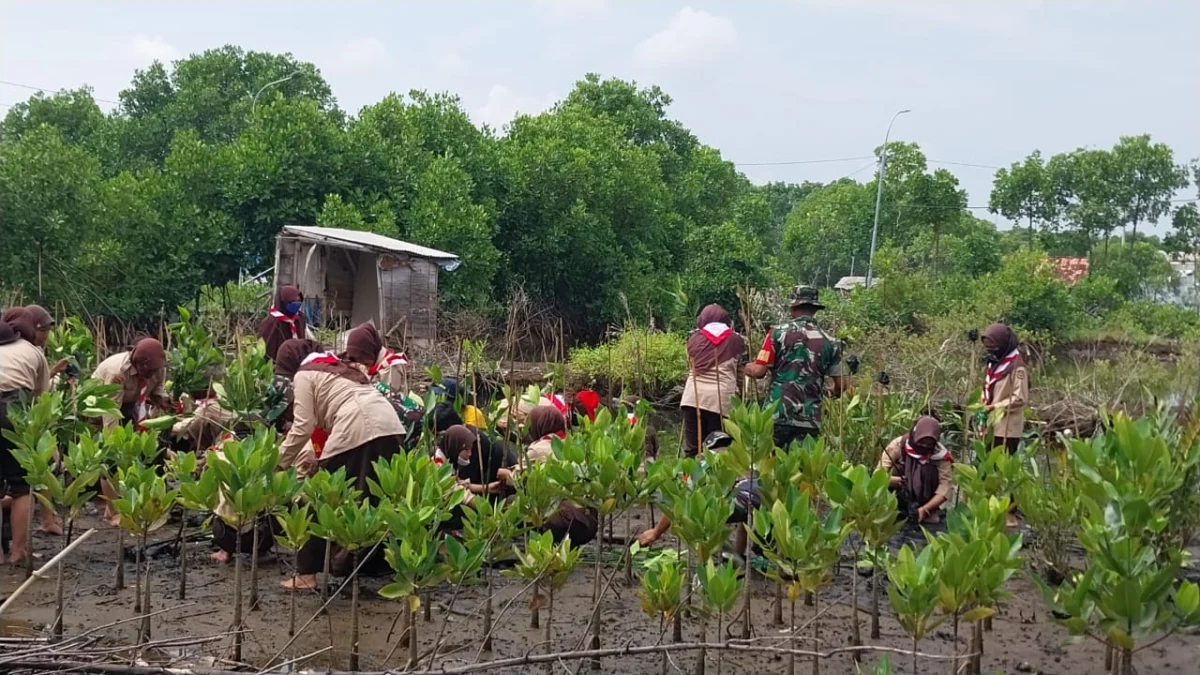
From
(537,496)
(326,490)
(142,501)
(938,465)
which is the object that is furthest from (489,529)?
(938,465)

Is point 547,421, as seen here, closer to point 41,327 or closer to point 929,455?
point 929,455

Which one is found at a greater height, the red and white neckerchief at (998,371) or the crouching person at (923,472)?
the red and white neckerchief at (998,371)

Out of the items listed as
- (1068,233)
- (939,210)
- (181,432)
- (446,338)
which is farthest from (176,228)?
(1068,233)

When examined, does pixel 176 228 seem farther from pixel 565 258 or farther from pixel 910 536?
pixel 910 536

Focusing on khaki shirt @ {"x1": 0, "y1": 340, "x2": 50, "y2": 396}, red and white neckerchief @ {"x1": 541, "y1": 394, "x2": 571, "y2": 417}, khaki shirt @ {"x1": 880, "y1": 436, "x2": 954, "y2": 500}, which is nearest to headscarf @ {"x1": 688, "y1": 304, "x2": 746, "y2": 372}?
red and white neckerchief @ {"x1": 541, "y1": 394, "x2": 571, "y2": 417}

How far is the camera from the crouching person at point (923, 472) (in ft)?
22.4

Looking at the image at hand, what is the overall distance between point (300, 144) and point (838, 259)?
2412 centimetres

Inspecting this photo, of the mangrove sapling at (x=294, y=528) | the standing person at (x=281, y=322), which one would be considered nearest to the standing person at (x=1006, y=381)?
the mangrove sapling at (x=294, y=528)

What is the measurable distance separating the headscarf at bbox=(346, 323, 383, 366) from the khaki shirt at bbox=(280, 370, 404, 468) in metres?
0.19

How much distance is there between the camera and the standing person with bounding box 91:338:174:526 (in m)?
6.44

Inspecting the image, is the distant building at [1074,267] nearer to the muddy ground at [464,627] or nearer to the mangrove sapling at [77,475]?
the muddy ground at [464,627]

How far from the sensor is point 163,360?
6.56 meters

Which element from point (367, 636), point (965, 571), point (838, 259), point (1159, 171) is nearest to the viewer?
point (965, 571)

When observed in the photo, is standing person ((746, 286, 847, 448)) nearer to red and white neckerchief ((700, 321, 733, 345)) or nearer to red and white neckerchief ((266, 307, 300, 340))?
red and white neckerchief ((700, 321, 733, 345))
